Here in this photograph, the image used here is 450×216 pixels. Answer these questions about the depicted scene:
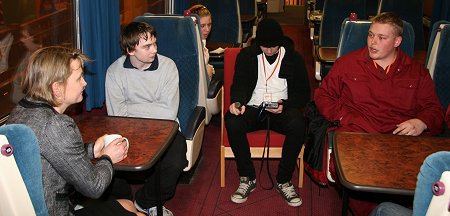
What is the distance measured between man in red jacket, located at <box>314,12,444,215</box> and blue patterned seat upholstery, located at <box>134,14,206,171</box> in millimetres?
858

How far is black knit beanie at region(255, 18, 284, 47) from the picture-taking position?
10.2 feet

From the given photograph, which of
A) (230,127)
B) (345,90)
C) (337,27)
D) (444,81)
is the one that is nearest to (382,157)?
(345,90)

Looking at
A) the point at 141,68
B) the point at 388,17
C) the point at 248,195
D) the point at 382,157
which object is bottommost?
the point at 248,195

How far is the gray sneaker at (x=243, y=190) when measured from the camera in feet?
10.7

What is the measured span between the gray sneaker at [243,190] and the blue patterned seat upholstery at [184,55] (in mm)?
364

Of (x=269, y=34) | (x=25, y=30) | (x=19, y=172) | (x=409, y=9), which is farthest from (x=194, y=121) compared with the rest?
(x=25, y=30)

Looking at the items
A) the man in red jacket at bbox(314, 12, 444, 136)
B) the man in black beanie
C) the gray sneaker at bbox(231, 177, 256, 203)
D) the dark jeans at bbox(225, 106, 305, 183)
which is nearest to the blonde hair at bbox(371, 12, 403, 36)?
the man in red jacket at bbox(314, 12, 444, 136)

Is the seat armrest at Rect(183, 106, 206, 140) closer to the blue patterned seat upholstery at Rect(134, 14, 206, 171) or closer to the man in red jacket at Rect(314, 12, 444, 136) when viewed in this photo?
the blue patterned seat upholstery at Rect(134, 14, 206, 171)

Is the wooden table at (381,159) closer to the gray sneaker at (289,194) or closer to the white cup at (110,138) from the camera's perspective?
the gray sneaker at (289,194)

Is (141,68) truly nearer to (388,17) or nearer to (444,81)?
(388,17)

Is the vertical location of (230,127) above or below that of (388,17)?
below

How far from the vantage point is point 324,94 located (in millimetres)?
3086

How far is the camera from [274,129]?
131 inches

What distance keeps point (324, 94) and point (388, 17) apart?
1.92 feet
